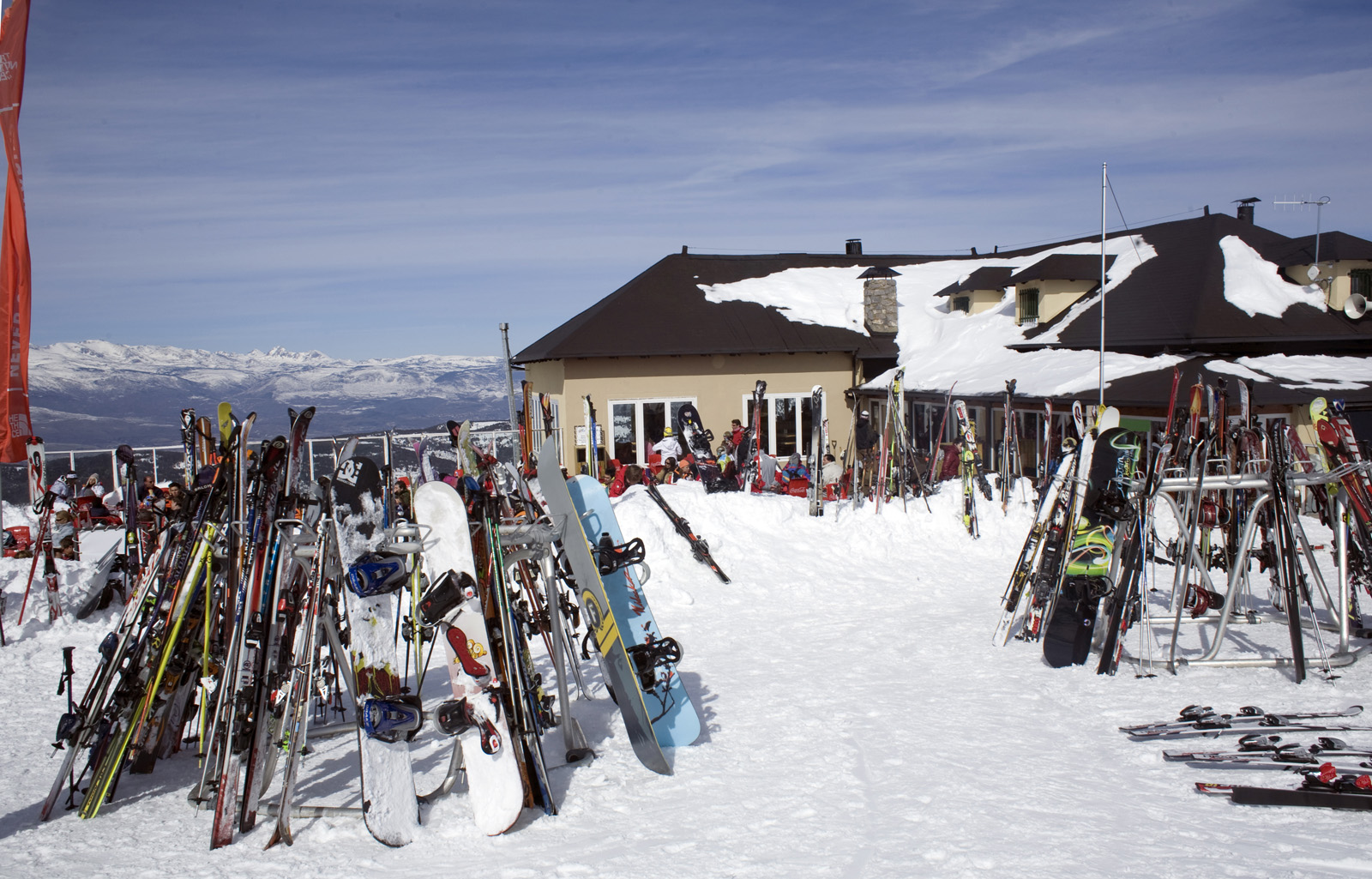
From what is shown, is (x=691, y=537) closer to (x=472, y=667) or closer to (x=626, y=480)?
(x=626, y=480)

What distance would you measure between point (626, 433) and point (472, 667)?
1402 centimetres

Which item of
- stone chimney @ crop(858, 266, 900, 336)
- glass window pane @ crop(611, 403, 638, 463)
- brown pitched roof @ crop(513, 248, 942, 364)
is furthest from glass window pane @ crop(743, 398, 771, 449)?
stone chimney @ crop(858, 266, 900, 336)

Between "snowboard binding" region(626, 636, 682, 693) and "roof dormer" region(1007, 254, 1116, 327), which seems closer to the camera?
"snowboard binding" region(626, 636, 682, 693)

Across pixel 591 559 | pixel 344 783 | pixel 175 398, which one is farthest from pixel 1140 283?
pixel 175 398

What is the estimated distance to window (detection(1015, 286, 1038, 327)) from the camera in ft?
60.7

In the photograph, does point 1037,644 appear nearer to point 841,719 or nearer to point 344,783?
point 841,719

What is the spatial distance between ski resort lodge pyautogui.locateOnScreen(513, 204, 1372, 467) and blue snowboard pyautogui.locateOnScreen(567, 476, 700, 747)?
8.17 metres

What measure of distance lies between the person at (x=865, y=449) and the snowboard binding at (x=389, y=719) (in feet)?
34.3

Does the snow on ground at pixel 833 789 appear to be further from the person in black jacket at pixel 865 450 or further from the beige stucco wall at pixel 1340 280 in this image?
the beige stucco wall at pixel 1340 280

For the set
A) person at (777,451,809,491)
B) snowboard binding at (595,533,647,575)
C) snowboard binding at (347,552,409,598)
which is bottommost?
person at (777,451,809,491)

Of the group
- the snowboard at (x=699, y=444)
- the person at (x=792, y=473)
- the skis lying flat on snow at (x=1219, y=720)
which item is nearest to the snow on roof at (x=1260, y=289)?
the person at (x=792, y=473)

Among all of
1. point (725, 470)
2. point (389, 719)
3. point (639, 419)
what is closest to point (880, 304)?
point (639, 419)

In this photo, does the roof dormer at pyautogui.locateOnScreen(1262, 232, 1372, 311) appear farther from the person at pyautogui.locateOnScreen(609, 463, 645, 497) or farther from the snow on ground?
the person at pyautogui.locateOnScreen(609, 463, 645, 497)

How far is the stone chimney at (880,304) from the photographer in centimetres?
2061
